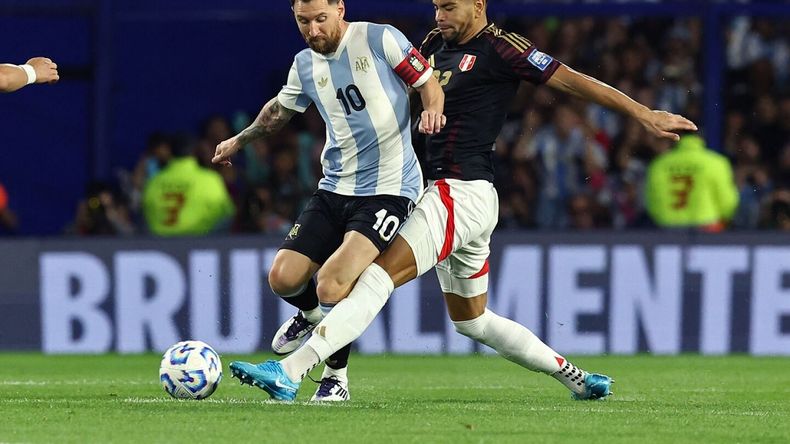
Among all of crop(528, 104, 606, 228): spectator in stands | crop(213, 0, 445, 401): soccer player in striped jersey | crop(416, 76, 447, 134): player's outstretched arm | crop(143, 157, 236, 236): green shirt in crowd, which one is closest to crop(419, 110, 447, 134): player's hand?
crop(416, 76, 447, 134): player's outstretched arm

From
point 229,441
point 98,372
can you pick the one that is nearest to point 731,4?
point 98,372

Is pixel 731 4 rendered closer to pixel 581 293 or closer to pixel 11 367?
pixel 581 293

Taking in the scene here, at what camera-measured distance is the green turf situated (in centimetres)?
664

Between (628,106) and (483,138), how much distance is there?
82 centimetres

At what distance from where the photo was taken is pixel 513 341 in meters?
8.23

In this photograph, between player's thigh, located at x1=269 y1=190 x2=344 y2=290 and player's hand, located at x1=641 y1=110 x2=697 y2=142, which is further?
player's thigh, located at x1=269 y1=190 x2=344 y2=290

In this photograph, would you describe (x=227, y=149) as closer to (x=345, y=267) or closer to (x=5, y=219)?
(x=345, y=267)

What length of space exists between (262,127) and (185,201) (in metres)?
6.07

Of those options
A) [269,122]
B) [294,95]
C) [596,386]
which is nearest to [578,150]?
[596,386]

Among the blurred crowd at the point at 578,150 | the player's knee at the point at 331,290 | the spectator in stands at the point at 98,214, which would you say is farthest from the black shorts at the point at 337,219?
the spectator in stands at the point at 98,214

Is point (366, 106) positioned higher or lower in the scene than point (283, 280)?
higher

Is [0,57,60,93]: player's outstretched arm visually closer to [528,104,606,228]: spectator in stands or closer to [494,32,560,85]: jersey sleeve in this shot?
[494,32,560,85]: jersey sleeve

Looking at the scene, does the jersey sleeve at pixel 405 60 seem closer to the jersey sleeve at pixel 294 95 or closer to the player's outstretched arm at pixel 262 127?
the jersey sleeve at pixel 294 95

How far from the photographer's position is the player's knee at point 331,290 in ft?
24.9
